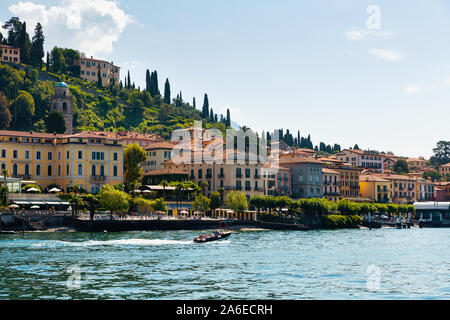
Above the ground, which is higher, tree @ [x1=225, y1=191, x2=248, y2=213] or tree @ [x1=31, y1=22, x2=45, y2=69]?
tree @ [x1=31, y1=22, x2=45, y2=69]

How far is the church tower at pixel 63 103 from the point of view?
15300 cm

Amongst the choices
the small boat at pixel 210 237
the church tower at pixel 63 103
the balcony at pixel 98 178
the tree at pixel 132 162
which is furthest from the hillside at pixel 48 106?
the small boat at pixel 210 237

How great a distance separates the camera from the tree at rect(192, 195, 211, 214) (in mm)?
100688

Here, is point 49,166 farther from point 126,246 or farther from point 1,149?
point 126,246

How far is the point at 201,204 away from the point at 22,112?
81.2 meters

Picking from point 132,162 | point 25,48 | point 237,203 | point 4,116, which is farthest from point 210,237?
point 25,48

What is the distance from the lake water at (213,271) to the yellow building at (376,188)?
322ft

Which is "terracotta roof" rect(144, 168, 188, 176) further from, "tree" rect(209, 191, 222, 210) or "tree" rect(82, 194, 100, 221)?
"tree" rect(82, 194, 100, 221)

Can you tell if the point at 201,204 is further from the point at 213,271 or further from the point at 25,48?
the point at 25,48

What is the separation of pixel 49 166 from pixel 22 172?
4.95 metres

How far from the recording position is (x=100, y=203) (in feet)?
290

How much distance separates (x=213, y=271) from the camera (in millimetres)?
40625

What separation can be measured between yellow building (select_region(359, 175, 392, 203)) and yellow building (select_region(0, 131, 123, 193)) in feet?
264

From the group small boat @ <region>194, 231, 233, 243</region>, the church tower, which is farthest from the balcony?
the church tower
